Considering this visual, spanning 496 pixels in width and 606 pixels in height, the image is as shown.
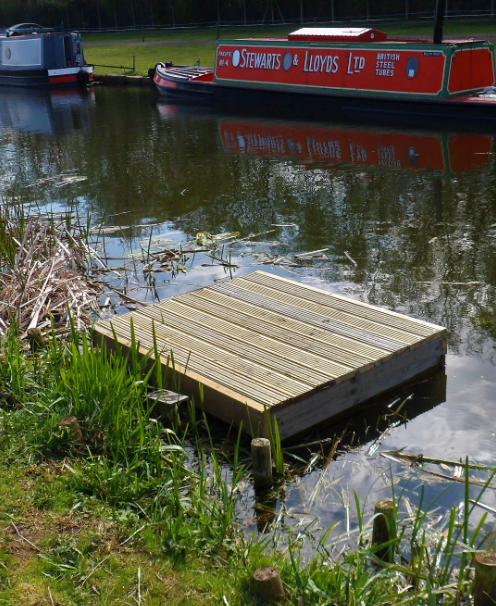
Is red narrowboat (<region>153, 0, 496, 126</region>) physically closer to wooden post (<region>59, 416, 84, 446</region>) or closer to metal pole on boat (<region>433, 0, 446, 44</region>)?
metal pole on boat (<region>433, 0, 446, 44</region>)

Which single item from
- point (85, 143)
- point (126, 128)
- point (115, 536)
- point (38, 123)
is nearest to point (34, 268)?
point (115, 536)

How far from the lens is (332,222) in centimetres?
985

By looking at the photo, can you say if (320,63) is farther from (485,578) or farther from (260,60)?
(485,578)

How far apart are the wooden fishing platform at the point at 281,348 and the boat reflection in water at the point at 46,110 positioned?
538 inches

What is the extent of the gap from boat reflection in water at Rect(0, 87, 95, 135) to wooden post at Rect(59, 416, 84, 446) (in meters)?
15.3

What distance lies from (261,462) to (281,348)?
4.40ft

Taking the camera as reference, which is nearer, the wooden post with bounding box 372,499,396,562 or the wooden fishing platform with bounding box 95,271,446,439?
the wooden post with bounding box 372,499,396,562

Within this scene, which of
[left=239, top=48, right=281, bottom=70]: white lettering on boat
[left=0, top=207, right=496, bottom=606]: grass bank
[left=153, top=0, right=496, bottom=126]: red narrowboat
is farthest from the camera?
[left=239, top=48, right=281, bottom=70]: white lettering on boat

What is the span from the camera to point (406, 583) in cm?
346

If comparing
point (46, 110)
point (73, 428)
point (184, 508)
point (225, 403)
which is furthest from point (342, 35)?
point (184, 508)

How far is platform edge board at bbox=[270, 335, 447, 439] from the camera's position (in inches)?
191

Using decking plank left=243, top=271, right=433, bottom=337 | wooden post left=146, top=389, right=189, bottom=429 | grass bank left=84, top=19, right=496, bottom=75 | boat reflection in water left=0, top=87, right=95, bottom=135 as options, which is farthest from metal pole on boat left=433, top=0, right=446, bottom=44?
wooden post left=146, top=389, right=189, bottom=429

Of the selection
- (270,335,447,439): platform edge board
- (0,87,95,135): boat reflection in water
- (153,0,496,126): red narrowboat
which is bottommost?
(270,335,447,439): platform edge board

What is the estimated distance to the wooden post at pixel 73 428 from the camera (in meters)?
4.38
